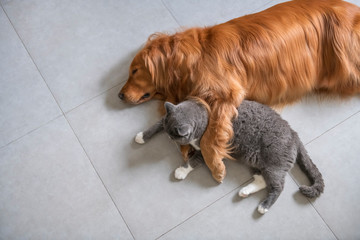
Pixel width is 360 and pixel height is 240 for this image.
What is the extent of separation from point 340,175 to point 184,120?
1037 millimetres

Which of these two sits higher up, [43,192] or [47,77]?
[47,77]

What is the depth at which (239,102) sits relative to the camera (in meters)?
1.90

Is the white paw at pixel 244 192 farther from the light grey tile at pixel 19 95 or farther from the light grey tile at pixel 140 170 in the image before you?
the light grey tile at pixel 19 95

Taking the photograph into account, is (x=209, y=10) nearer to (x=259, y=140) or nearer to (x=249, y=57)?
(x=249, y=57)

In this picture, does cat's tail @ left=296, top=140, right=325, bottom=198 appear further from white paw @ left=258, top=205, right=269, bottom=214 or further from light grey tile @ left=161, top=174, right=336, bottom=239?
white paw @ left=258, top=205, right=269, bottom=214

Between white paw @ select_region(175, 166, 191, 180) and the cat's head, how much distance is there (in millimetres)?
241

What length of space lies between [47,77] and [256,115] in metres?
1.43

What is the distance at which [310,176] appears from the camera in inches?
78.6

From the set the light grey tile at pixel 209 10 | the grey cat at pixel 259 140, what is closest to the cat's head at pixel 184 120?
the grey cat at pixel 259 140

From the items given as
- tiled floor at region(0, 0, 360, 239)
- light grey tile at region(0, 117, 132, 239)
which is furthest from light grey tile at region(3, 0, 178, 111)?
light grey tile at region(0, 117, 132, 239)

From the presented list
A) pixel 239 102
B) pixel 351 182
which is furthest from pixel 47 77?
pixel 351 182

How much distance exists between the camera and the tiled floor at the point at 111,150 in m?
1.98

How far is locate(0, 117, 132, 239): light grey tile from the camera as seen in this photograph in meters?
1.99

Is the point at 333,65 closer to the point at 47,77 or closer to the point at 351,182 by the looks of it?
the point at 351,182
